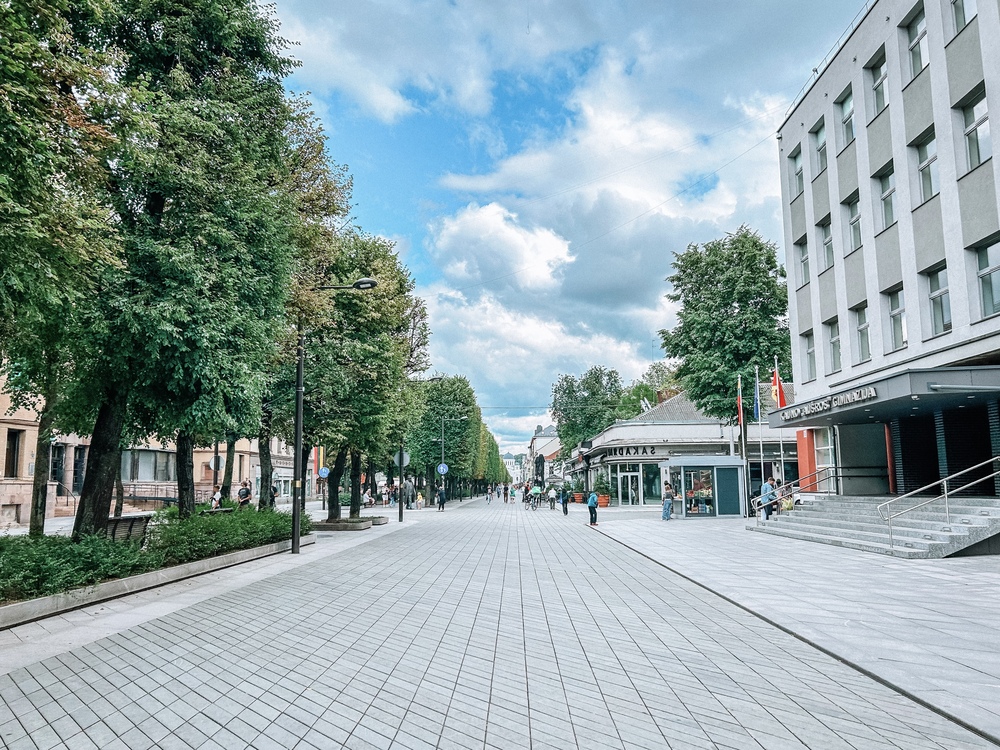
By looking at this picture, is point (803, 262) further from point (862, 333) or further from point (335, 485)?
point (335, 485)

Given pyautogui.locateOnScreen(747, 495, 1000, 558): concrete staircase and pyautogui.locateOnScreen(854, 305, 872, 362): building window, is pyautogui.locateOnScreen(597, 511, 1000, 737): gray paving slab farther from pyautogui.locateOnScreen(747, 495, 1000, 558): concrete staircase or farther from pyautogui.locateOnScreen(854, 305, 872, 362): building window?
pyautogui.locateOnScreen(854, 305, 872, 362): building window

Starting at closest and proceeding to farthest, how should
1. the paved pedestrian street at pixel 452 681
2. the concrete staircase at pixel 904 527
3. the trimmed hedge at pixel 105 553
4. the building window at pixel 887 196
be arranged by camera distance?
the paved pedestrian street at pixel 452 681, the trimmed hedge at pixel 105 553, the concrete staircase at pixel 904 527, the building window at pixel 887 196

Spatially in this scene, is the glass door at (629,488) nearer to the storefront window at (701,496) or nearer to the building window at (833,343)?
the storefront window at (701,496)

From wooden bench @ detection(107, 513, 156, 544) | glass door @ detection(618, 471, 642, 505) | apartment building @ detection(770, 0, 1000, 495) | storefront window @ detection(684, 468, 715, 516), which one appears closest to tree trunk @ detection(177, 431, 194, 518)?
wooden bench @ detection(107, 513, 156, 544)

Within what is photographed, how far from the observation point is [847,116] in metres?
23.2

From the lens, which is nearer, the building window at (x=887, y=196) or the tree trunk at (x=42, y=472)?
the tree trunk at (x=42, y=472)

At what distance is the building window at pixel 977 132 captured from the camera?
53.4ft

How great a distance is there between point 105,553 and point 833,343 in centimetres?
2285

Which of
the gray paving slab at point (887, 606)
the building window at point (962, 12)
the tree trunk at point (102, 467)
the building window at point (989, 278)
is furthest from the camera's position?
the building window at point (962, 12)

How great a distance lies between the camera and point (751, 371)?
32.0 meters

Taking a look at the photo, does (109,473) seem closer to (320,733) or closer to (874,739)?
(320,733)

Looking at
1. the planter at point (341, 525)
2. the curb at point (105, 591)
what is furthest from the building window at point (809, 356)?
the curb at point (105, 591)

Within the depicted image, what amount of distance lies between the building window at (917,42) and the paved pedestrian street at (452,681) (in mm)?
16807

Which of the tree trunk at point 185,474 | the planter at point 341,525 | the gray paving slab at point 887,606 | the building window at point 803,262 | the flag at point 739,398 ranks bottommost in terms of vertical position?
the planter at point 341,525
